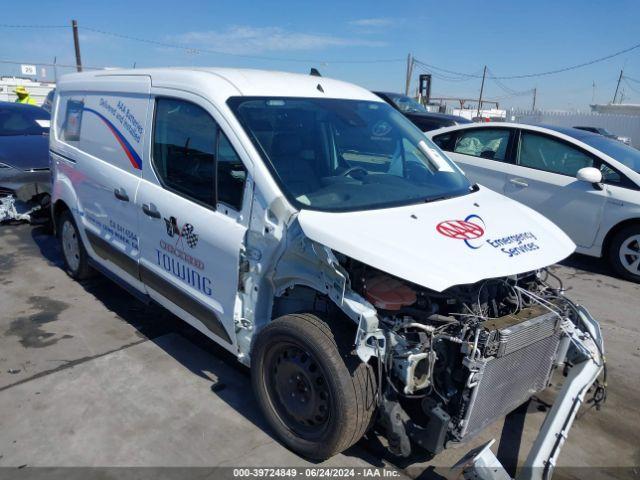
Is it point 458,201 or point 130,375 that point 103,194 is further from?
point 458,201

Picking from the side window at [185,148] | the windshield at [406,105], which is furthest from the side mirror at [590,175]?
the windshield at [406,105]

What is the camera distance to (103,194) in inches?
166

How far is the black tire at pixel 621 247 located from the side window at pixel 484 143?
165 cm

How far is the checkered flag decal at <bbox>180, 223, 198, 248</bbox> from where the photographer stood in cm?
321

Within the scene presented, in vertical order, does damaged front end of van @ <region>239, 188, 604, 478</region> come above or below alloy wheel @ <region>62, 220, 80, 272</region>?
above

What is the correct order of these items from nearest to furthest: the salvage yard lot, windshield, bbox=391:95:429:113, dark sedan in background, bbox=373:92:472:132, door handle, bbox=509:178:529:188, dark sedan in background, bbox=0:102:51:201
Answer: the salvage yard lot → door handle, bbox=509:178:529:188 → dark sedan in background, bbox=0:102:51:201 → dark sedan in background, bbox=373:92:472:132 → windshield, bbox=391:95:429:113

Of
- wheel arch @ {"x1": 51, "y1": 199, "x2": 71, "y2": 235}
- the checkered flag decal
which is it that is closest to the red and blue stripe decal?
the checkered flag decal

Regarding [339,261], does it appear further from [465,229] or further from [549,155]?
[549,155]

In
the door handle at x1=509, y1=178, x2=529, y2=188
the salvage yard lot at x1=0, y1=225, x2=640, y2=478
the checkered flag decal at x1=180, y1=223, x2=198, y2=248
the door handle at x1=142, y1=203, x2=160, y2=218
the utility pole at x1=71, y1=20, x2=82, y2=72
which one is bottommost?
the salvage yard lot at x1=0, y1=225, x2=640, y2=478

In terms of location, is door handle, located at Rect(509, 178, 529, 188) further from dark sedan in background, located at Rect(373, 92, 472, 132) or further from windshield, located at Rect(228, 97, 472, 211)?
dark sedan in background, located at Rect(373, 92, 472, 132)

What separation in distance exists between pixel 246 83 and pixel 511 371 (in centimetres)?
227

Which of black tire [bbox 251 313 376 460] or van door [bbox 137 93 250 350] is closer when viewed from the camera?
black tire [bbox 251 313 376 460]

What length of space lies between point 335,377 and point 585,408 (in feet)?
6.57

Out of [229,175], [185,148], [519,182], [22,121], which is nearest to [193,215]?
[229,175]
